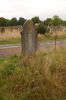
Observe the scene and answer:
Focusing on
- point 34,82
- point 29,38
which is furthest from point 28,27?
point 34,82

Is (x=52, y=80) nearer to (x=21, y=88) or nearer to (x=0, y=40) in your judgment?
(x=21, y=88)

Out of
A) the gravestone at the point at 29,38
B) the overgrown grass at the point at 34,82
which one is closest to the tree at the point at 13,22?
the gravestone at the point at 29,38

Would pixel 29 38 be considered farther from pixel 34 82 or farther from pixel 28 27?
pixel 34 82

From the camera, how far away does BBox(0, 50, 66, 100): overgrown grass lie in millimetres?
7297

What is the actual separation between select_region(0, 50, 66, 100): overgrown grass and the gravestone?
2971 millimetres

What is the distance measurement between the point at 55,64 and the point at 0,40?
18.1 meters

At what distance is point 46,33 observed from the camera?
109ft

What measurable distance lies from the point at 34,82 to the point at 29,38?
5006 millimetres

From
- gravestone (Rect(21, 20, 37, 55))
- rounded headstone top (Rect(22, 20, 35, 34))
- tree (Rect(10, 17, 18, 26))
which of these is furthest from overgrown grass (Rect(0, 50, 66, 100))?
tree (Rect(10, 17, 18, 26))

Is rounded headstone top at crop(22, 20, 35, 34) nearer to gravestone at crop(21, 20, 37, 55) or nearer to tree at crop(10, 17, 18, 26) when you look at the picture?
gravestone at crop(21, 20, 37, 55)

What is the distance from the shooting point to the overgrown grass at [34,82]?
23.9 feet

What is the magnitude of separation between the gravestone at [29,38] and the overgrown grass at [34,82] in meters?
2.97

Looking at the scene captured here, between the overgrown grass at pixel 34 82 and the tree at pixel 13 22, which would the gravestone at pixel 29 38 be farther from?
the tree at pixel 13 22

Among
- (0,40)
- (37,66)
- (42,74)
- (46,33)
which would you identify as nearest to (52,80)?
(42,74)
